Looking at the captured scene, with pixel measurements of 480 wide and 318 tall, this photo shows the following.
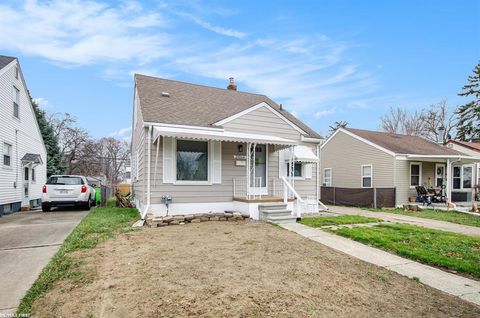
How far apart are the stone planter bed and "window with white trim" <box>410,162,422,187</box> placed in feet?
44.2

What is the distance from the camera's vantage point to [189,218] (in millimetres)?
8898

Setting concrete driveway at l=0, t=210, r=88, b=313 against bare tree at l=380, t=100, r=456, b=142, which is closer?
concrete driveway at l=0, t=210, r=88, b=313

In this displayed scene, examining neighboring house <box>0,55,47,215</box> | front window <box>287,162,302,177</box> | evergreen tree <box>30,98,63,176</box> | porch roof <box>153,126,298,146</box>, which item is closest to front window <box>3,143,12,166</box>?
neighboring house <box>0,55,47,215</box>

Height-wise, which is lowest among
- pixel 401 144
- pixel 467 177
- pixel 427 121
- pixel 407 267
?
pixel 407 267

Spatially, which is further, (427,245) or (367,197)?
(367,197)

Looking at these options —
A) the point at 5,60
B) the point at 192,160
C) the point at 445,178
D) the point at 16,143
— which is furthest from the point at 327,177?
the point at 5,60

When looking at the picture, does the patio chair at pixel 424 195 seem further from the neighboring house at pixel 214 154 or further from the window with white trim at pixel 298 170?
the window with white trim at pixel 298 170

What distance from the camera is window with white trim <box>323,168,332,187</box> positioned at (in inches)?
854

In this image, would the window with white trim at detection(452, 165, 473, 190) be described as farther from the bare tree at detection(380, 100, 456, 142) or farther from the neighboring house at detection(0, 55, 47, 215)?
the neighboring house at detection(0, 55, 47, 215)

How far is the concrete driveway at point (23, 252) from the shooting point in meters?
3.69

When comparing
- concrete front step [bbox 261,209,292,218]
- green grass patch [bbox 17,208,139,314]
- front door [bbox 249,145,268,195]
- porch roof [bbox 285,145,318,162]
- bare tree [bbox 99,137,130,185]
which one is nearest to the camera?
green grass patch [bbox 17,208,139,314]

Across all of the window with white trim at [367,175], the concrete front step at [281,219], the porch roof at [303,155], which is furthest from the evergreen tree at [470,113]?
the concrete front step at [281,219]

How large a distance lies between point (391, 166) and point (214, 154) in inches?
476

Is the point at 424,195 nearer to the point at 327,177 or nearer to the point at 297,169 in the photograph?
the point at 327,177
